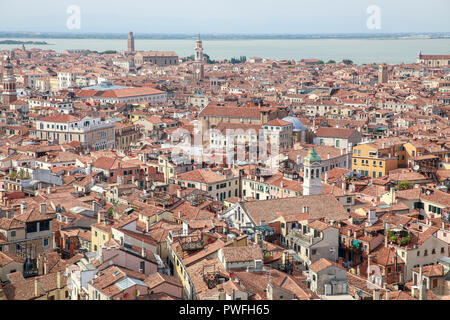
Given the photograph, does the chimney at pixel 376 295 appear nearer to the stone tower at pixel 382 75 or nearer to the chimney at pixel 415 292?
the chimney at pixel 415 292

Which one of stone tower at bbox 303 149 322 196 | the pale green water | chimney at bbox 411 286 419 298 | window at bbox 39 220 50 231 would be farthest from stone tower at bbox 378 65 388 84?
chimney at bbox 411 286 419 298

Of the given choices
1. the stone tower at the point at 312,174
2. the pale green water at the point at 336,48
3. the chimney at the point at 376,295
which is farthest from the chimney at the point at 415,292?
the pale green water at the point at 336,48

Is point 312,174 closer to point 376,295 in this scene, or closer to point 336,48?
point 376,295

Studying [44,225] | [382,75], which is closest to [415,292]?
[44,225]

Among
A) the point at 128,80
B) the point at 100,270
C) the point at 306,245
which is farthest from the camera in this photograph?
the point at 128,80

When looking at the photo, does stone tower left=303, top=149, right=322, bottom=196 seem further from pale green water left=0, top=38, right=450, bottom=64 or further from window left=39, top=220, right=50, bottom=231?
pale green water left=0, top=38, right=450, bottom=64

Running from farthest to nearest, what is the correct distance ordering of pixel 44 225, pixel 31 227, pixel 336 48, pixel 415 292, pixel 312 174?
pixel 336 48 → pixel 312 174 → pixel 44 225 → pixel 31 227 → pixel 415 292
